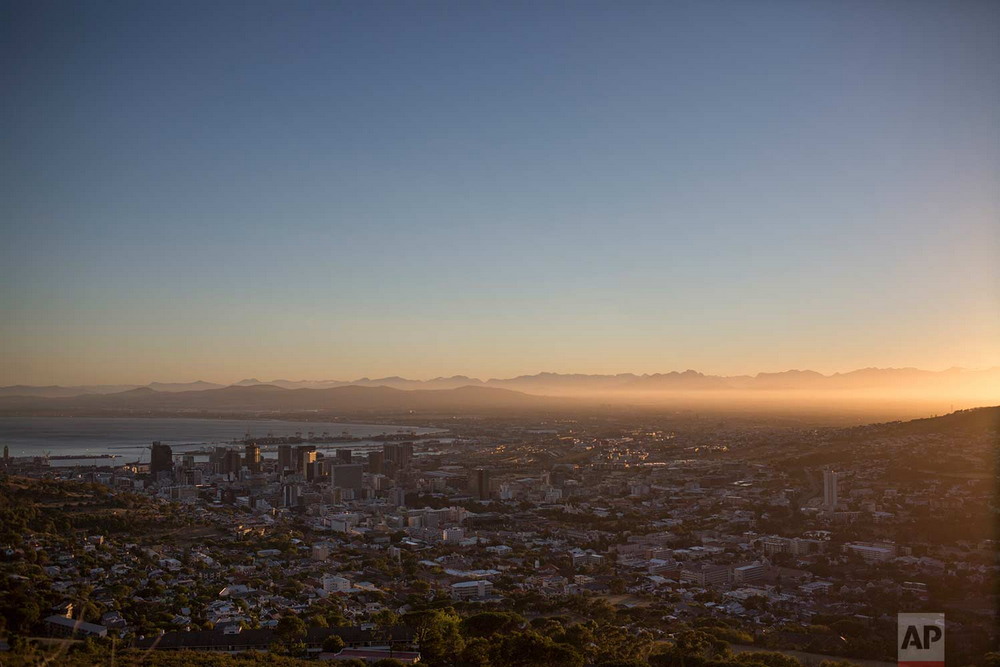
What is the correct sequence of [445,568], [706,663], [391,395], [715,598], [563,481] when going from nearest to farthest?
[706,663]
[715,598]
[445,568]
[563,481]
[391,395]

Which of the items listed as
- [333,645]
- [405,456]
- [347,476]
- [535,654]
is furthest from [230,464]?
[535,654]

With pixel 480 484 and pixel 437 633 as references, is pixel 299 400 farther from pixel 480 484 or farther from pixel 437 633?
pixel 437 633

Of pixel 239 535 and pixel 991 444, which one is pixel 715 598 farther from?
pixel 991 444

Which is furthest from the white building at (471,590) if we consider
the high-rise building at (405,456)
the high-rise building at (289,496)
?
the high-rise building at (405,456)

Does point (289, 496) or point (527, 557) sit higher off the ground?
point (527, 557)

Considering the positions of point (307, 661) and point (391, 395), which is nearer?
point (307, 661)

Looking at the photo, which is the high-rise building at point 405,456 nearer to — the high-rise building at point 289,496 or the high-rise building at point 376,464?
the high-rise building at point 376,464

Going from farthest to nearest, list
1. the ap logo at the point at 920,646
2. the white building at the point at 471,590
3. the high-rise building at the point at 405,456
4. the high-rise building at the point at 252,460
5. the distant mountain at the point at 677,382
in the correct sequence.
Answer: the distant mountain at the point at 677,382
the high-rise building at the point at 405,456
the high-rise building at the point at 252,460
the white building at the point at 471,590
the ap logo at the point at 920,646

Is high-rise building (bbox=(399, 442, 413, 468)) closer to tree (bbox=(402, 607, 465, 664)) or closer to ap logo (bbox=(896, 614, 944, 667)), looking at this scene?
tree (bbox=(402, 607, 465, 664))

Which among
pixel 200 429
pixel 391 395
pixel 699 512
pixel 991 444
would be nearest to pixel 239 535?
pixel 699 512

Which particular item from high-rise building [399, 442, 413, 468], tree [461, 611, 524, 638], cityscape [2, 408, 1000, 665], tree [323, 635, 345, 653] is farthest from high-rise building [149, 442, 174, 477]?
tree [461, 611, 524, 638]

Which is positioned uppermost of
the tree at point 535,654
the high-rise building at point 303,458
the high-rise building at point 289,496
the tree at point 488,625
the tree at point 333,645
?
the tree at point 535,654
